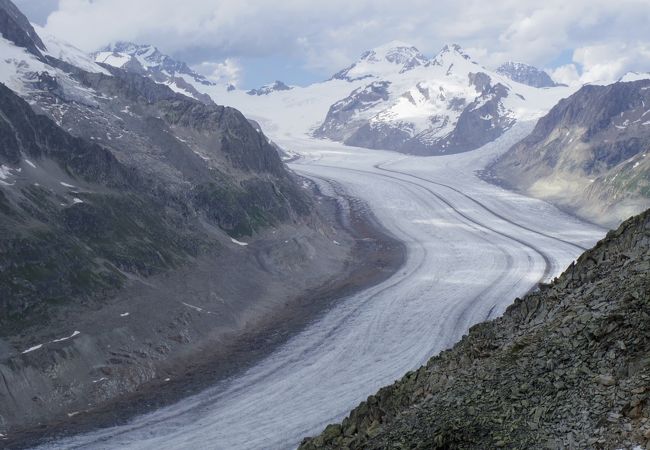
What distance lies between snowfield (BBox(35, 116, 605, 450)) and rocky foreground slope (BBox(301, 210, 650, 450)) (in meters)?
13.0

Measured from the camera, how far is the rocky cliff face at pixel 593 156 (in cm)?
9256

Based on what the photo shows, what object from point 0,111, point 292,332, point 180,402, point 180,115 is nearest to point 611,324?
point 180,402

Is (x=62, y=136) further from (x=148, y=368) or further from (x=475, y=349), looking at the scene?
(x=475, y=349)

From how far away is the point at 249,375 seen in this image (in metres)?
36.9

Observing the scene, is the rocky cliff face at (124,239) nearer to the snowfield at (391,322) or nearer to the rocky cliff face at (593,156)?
the snowfield at (391,322)

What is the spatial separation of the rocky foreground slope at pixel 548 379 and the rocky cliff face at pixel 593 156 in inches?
2942

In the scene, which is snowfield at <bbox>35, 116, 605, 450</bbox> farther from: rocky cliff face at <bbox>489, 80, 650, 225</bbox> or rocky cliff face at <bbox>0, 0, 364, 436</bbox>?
rocky cliff face at <bbox>489, 80, 650, 225</bbox>

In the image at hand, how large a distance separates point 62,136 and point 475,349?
42.4m

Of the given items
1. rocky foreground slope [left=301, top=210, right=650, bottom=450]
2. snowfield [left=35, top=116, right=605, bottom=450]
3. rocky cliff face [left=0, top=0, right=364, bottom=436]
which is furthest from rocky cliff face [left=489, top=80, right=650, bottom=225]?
rocky foreground slope [left=301, top=210, right=650, bottom=450]

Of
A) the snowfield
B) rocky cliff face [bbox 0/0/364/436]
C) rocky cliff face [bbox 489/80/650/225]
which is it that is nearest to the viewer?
the snowfield

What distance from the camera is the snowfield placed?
30547 millimetres

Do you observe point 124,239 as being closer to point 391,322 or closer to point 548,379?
point 391,322

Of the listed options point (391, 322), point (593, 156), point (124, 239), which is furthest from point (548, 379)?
point (593, 156)

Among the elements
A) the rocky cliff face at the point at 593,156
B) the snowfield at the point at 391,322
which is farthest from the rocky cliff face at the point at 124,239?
the rocky cliff face at the point at 593,156
